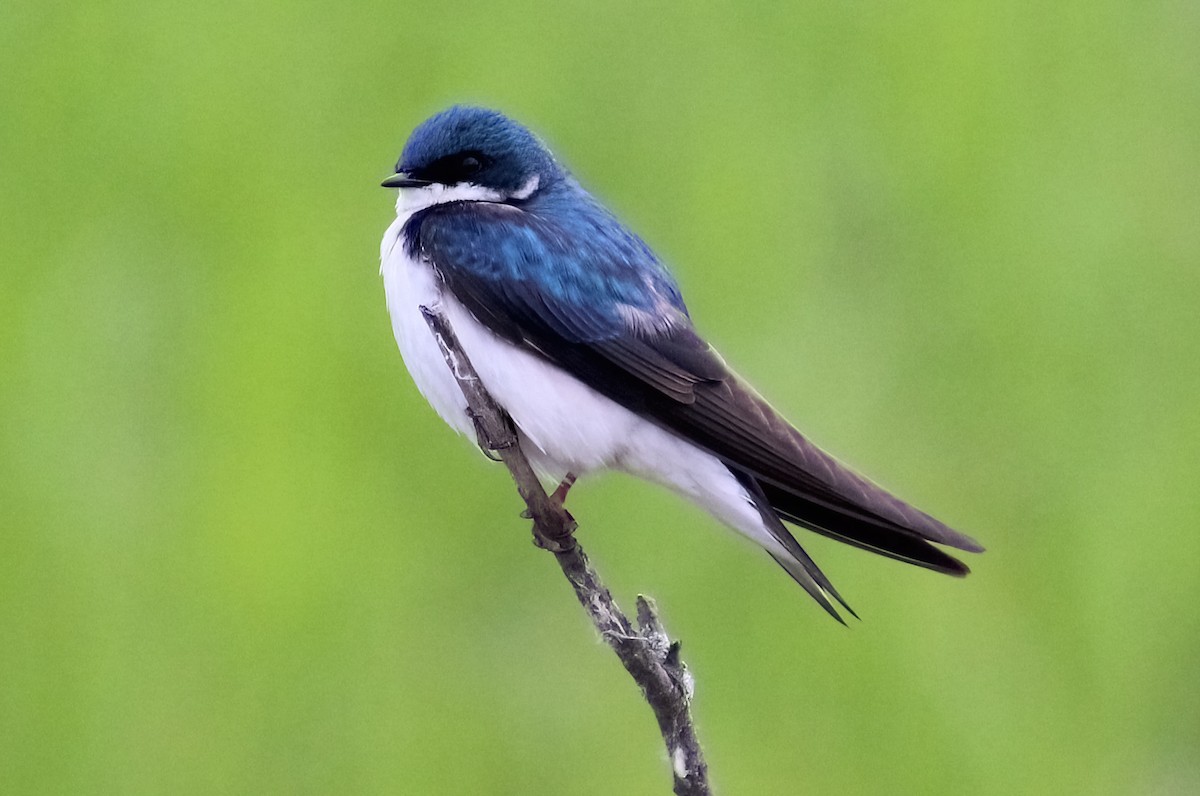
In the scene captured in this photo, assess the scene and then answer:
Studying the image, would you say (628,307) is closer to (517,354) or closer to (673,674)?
(517,354)

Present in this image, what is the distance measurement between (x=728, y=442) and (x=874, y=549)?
133 millimetres

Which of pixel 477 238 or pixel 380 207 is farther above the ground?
pixel 380 207

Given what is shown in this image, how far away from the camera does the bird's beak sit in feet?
3.59

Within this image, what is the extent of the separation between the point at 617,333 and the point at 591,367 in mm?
34

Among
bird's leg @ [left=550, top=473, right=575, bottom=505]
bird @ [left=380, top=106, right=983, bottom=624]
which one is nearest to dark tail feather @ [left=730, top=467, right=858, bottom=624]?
bird @ [left=380, top=106, right=983, bottom=624]

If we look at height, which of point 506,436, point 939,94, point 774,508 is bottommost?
point 774,508

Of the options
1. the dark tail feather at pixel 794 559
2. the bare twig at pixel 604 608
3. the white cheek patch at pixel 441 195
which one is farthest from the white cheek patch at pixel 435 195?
the dark tail feather at pixel 794 559

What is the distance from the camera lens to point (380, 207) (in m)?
1.53

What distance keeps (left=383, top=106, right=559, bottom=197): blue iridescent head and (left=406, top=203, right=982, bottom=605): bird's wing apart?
42mm

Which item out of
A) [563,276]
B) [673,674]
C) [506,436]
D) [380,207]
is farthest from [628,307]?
[380,207]

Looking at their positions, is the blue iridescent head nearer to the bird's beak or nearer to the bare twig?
the bird's beak

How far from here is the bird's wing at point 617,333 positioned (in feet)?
3.27

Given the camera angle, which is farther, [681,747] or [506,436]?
[506,436]

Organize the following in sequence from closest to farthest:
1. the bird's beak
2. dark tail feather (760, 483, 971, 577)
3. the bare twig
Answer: the bare twig, dark tail feather (760, 483, 971, 577), the bird's beak
